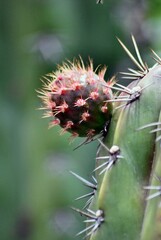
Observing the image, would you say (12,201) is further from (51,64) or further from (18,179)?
(51,64)

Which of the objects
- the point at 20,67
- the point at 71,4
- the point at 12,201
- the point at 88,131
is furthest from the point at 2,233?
the point at 88,131

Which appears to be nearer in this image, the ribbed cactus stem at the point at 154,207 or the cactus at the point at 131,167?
the ribbed cactus stem at the point at 154,207

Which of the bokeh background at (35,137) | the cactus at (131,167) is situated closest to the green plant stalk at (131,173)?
the cactus at (131,167)

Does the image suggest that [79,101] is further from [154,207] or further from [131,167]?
[154,207]

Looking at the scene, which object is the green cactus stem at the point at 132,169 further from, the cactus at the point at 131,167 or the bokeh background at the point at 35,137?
the bokeh background at the point at 35,137

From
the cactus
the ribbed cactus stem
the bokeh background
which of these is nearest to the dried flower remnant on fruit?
the cactus

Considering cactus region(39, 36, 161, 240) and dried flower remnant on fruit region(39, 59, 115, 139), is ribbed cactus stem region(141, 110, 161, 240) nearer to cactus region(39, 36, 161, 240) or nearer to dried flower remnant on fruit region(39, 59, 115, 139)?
cactus region(39, 36, 161, 240)

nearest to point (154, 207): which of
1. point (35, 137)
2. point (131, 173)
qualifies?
point (131, 173)
